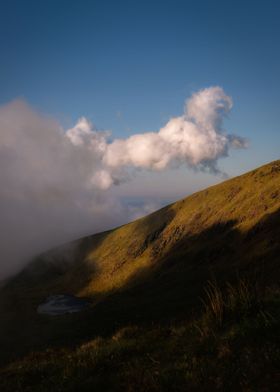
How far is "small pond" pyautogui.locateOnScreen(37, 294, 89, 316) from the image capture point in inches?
3359

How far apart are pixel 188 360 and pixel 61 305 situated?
92.0 m

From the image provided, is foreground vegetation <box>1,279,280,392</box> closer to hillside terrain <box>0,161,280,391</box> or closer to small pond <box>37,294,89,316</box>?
hillside terrain <box>0,161,280,391</box>

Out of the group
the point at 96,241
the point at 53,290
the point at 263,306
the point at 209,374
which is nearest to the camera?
the point at 209,374

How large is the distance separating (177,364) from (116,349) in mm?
3350

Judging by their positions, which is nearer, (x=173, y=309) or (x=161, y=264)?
(x=173, y=309)

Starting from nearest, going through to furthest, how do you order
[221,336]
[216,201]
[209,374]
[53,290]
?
[209,374] < [221,336] < [216,201] < [53,290]

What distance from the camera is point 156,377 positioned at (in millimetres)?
9344

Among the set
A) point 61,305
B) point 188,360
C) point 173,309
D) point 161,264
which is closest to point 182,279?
point 173,309

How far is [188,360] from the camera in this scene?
9.98 metres

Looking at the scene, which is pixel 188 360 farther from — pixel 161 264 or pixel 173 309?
pixel 161 264

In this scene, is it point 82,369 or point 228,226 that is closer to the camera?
point 82,369

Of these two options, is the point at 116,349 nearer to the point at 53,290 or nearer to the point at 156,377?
the point at 156,377

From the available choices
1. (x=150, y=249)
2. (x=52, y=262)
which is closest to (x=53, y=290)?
(x=150, y=249)

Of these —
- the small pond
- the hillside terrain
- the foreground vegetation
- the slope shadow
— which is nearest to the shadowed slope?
the slope shadow
